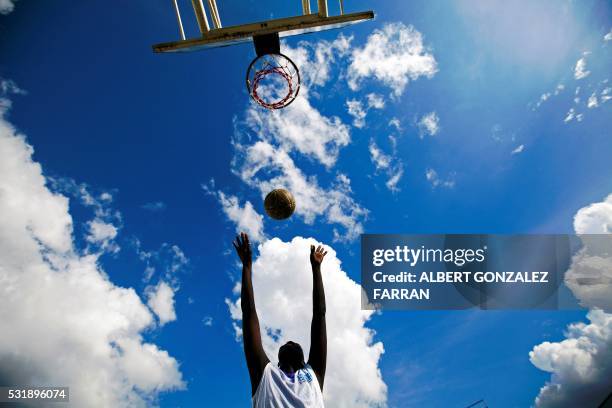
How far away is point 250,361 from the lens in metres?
3.19

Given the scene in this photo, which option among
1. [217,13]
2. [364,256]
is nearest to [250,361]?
[217,13]

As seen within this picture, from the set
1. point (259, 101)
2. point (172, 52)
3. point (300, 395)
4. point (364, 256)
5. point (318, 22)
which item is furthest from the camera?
point (364, 256)

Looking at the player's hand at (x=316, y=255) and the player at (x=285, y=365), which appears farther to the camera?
the player's hand at (x=316, y=255)

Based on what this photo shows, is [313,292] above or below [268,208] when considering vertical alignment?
below

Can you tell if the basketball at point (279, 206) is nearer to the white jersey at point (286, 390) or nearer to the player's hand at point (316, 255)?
the player's hand at point (316, 255)

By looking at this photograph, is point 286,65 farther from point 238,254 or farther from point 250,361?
point 250,361

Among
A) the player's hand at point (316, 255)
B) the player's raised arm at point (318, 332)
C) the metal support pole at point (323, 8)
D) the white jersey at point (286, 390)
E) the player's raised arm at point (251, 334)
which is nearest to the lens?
the white jersey at point (286, 390)

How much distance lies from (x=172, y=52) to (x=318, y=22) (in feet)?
9.80

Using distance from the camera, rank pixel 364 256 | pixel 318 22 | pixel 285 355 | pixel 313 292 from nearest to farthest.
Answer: pixel 285 355 < pixel 313 292 < pixel 318 22 < pixel 364 256

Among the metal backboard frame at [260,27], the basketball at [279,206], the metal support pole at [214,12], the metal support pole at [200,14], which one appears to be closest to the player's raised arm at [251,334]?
the basketball at [279,206]

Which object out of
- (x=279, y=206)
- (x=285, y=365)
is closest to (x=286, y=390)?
(x=285, y=365)

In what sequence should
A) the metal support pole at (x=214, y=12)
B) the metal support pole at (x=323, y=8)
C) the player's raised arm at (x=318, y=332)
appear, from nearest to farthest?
the player's raised arm at (x=318, y=332)
the metal support pole at (x=323, y=8)
the metal support pole at (x=214, y=12)

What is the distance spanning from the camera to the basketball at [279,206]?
7949 mm

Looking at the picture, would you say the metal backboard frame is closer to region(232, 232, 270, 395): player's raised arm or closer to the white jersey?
region(232, 232, 270, 395): player's raised arm
